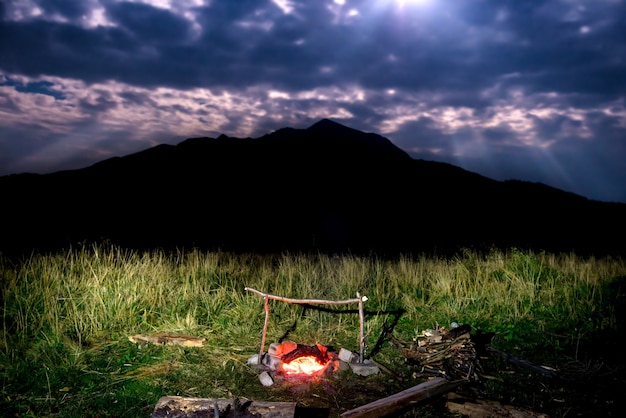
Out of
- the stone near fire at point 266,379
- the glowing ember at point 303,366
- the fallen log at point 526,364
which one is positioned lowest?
the stone near fire at point 266,379

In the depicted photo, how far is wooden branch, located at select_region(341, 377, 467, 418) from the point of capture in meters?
3.98

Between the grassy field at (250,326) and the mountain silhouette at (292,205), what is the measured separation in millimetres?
14469

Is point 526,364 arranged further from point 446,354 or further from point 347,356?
point 347,356

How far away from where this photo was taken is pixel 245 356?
5648mm

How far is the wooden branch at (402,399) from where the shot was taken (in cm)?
398

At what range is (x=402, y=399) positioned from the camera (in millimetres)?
4277

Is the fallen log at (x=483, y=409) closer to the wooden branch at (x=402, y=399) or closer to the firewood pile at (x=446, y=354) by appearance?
the wooden branch at (x=402, y=399)

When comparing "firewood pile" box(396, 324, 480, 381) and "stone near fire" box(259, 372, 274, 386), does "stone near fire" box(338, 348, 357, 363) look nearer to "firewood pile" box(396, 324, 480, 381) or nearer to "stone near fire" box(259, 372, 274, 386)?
"firewood pile" box(396, 324, 480, 381)

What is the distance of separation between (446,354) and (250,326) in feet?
9.22

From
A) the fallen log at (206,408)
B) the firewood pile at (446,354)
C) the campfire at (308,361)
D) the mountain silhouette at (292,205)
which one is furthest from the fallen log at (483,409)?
the mountain silhouette at (292,205)

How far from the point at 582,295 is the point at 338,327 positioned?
4.68m

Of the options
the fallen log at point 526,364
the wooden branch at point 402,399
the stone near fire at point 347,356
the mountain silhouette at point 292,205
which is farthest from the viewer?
the mountain silhouette at point 292,205

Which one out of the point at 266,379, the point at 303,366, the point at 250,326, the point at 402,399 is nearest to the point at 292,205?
the point at 250,326

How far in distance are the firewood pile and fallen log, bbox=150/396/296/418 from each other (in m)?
2.35
